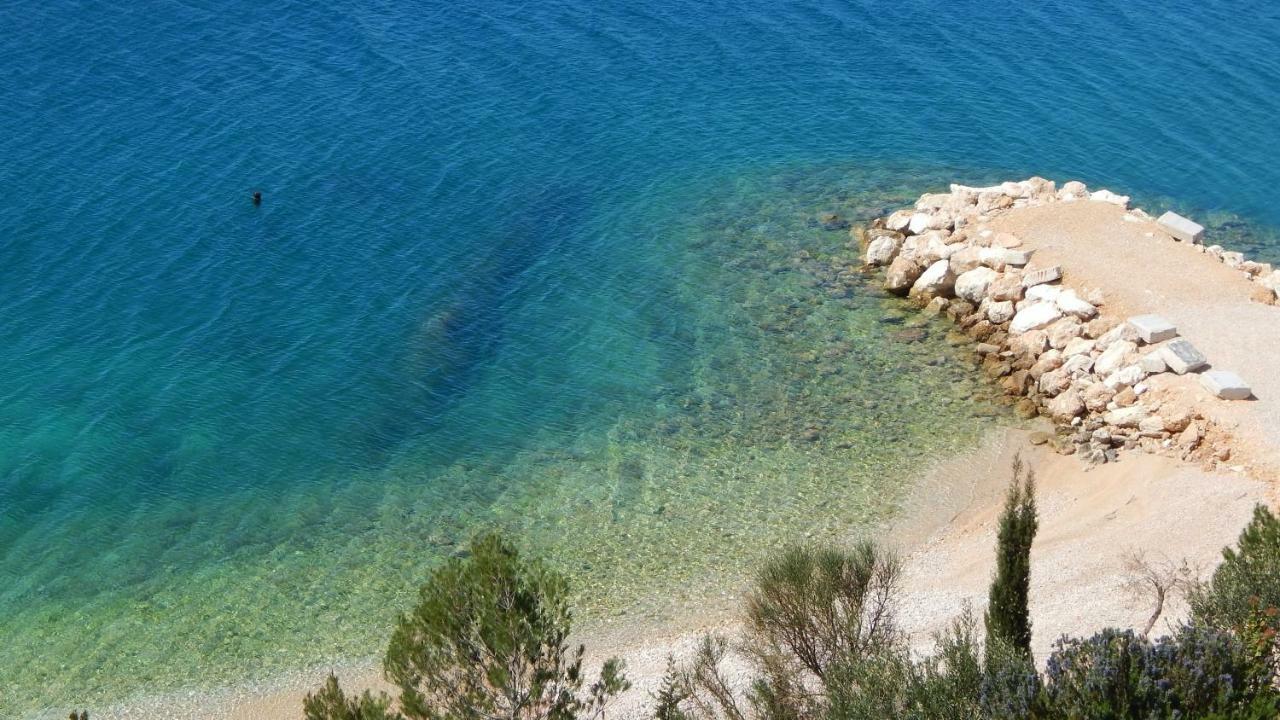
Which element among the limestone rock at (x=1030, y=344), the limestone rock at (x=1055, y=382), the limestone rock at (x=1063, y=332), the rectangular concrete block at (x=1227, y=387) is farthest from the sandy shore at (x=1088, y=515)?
the limestone rock at (x=1030, y=344)

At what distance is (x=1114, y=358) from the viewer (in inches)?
1372

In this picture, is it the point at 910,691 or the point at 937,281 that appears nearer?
the point at 910,691

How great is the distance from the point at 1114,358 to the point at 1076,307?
9.32 ft

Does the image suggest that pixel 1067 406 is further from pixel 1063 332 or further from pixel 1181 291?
pixel 1181 291

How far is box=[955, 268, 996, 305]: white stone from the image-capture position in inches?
1574

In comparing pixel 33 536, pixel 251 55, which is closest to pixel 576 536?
pixel 33 536

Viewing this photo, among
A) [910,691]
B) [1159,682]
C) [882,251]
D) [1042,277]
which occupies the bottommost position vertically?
[882,251]

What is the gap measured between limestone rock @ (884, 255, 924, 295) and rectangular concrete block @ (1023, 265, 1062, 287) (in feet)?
13.5

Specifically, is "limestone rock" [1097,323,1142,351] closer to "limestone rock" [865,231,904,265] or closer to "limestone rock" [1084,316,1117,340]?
"limestone rock" [1084,316,1117,340]

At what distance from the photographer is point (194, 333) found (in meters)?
39.0

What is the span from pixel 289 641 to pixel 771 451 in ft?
48.5

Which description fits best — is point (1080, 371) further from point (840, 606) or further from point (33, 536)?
point (33, 536)

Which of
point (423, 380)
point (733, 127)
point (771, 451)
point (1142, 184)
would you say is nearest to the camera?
point (771, 451)

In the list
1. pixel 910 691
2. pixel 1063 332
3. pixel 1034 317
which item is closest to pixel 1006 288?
pixel 1034 317
